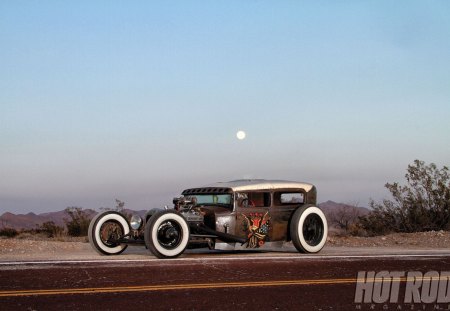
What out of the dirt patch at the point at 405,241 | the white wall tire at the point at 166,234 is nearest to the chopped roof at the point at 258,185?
the white wall tire at the point at 166,234

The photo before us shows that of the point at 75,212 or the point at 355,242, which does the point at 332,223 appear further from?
the point at 75,212

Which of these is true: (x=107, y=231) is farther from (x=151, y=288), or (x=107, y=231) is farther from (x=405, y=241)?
(x=405, y=241)

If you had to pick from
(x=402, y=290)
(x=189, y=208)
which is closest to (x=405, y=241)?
(x=189, y=208)

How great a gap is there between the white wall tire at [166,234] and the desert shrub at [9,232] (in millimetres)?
16771

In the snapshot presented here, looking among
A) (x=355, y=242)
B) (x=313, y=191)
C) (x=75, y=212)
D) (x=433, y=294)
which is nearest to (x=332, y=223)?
(x=355, y=242)

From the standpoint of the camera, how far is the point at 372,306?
6.76m

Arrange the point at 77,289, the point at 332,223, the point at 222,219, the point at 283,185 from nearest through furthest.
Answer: the point at 77,289 → the point at 222,219 → the point at 283,185 → the point at 332,223

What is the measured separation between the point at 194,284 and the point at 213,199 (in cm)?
555

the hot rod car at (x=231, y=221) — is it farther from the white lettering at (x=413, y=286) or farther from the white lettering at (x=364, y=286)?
the white lettering at (x=413, y=286)

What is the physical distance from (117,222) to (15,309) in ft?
25.1

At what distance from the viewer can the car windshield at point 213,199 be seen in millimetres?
13245

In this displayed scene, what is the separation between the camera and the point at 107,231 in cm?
1380

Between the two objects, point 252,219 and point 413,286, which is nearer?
point 413,286

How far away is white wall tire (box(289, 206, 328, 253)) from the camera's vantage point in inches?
531
